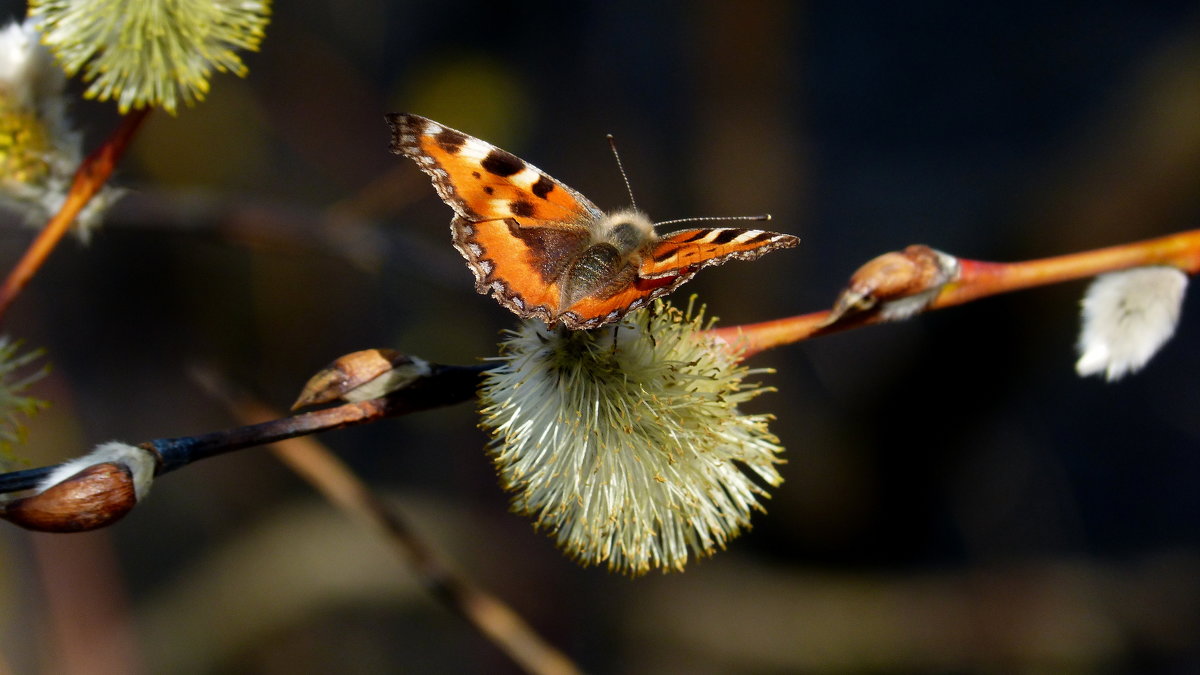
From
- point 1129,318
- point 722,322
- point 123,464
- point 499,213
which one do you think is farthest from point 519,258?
point 722,322

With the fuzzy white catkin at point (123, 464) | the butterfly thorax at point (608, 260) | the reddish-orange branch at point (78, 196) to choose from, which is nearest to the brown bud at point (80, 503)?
the fuzzy white catkin at point (123, 464)

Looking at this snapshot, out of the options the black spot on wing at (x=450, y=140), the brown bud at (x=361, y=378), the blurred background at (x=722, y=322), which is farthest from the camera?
the blurred background at (x=722, y=322)

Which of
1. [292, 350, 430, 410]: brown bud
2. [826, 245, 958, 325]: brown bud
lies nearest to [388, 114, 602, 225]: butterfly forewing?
[292, 350, 430, 410]: brown bud

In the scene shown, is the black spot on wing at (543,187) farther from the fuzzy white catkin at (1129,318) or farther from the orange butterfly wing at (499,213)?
the fuzzy white catkin at (1129,318)

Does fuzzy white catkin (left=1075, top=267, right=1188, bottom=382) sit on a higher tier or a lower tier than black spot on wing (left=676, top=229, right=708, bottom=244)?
higher

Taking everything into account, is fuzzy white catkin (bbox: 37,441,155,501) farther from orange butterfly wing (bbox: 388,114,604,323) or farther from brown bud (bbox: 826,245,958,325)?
brown bud (bbox: 826,245,958,325)

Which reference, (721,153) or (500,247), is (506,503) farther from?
(500,247)
